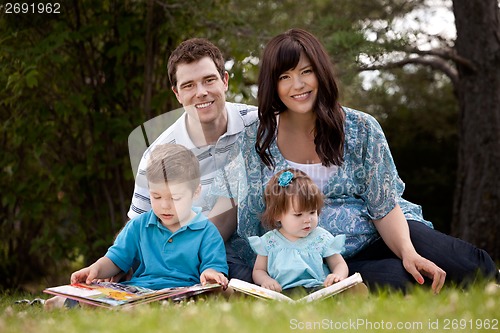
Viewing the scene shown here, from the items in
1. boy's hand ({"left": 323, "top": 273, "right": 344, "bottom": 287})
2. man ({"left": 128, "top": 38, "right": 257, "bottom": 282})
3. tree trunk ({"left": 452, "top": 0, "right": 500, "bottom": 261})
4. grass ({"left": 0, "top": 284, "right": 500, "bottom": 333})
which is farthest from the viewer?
tree trunk ({"left": 452, "top": 0, "right": 500, "bottom": 261})

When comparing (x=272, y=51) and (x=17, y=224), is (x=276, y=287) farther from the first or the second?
(x=17, y=224)

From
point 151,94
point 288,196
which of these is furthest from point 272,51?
point 151,94

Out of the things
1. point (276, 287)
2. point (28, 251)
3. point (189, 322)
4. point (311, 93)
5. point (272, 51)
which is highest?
point (272, 51)

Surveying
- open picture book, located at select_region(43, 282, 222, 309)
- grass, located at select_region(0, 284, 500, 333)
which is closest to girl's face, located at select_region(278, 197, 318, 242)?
open picture book, located at select_region(43, 282, 222, 309)

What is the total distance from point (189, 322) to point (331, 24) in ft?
14.5

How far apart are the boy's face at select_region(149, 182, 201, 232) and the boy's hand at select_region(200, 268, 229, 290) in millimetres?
342

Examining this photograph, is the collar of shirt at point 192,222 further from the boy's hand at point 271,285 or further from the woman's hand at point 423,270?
the woman's hand at point 423,270

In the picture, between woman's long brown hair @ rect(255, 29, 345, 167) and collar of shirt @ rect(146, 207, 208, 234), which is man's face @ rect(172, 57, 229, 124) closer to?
woman's long brown hair @ rect(255, 29, 345, 167)

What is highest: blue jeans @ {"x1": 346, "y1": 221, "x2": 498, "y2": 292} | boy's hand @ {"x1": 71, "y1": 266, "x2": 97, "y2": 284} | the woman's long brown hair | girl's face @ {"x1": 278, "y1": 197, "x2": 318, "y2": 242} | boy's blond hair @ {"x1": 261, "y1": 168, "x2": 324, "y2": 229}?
the woman's long brown hair

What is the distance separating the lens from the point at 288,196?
352 centimetres

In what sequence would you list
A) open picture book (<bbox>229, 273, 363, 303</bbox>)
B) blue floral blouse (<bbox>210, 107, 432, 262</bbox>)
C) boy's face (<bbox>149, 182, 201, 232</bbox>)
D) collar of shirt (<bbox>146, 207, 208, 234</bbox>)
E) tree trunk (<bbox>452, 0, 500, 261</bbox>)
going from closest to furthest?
1. open picture book (<bbox>229, 273, 363, 303</bbox>)
2. boy's face (<bbox>149, 182, 201, 232</bbox>)
3. collar of shirt (<bbox>146, 207, 208, 234</bbox>)
4. blue floral blouse (<bbox>210, 107, 432, 262</bbox>)
5. tree trunk (<bbox>452, 0, 500, 261</bbox>)

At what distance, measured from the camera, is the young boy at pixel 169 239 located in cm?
357

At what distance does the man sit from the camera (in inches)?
161

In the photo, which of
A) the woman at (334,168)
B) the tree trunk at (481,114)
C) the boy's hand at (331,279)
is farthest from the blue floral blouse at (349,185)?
the tree trunk at (481,114)
